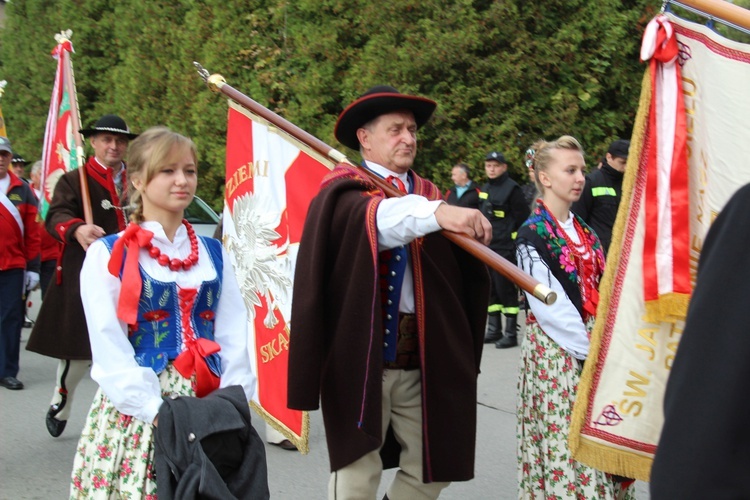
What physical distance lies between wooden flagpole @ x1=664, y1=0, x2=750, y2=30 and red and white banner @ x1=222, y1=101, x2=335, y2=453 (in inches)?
85.6

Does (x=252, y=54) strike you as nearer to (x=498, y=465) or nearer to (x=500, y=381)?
(x=500, y=381)

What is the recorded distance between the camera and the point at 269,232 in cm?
465

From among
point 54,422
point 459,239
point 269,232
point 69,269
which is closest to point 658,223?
point 459,239

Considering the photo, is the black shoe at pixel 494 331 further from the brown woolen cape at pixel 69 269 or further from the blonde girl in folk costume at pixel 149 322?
the blonde girl in folk costume at pixel 149 322

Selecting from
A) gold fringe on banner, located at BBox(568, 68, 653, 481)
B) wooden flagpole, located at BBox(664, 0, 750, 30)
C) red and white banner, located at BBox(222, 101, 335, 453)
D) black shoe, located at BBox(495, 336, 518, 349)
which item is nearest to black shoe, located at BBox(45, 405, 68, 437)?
red and white banner, located at BBox(222, 101, 335, 453)

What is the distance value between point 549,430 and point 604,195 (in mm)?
3676

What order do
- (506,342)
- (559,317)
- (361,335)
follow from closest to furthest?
1. (361,335)
2. (559,317)
3. (506,342)

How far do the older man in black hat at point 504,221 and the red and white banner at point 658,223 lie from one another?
535 cm

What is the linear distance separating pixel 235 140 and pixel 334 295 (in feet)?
6.20

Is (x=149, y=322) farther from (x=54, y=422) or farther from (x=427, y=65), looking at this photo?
(x=427, y=65)

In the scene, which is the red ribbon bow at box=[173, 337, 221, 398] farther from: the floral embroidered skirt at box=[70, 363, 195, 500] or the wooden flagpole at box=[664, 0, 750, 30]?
the wooden flagpole at box=[664, 0, 750, 30]

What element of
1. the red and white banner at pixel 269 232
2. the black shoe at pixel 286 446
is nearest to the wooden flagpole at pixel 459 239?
the red and white banner at pixel 269 232

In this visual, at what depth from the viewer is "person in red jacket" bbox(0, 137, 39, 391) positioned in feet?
23.0

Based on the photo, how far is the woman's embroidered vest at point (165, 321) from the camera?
2.82 m
